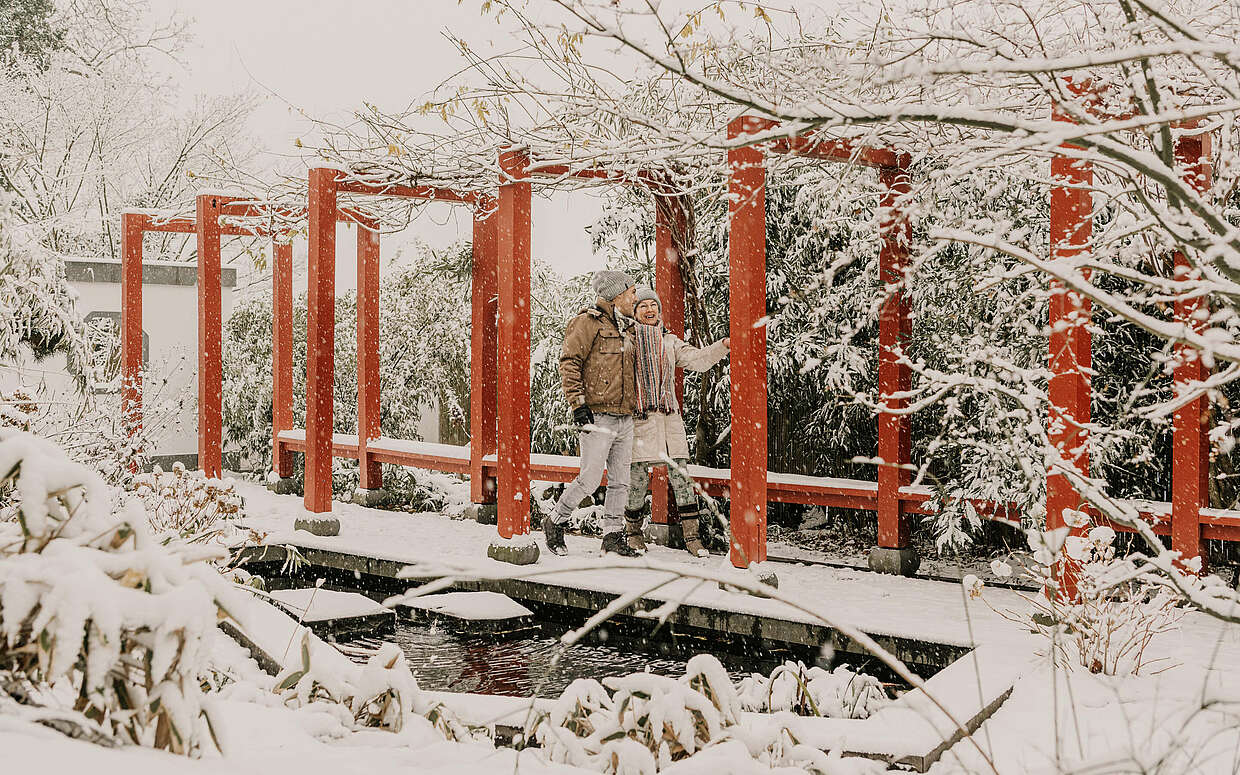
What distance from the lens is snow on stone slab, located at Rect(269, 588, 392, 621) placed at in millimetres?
6000

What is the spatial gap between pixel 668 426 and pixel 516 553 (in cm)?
138

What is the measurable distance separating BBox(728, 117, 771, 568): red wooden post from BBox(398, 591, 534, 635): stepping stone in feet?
4.08

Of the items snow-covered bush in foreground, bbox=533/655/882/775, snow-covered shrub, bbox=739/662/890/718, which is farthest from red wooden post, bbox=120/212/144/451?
snow-covered bush in foreground, bbox=533/655/882/775

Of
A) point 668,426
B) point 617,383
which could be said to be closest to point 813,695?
point 617,383

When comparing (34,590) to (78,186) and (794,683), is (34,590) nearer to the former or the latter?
(794,683)

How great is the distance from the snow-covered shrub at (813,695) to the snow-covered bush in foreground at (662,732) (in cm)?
94

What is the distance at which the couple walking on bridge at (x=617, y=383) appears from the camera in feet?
23.7

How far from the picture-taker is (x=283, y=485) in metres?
10.7

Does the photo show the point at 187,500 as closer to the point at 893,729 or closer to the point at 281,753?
the point at 281,753

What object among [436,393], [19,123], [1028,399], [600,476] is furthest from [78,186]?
[1028,399]

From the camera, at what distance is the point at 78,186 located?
806 inches

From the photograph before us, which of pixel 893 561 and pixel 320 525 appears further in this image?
pixel 320 525

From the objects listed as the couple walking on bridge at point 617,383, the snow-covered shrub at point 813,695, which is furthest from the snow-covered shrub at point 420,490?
the snow-covered shrub at point 813,695

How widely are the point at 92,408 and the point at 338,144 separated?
2.41 metres
